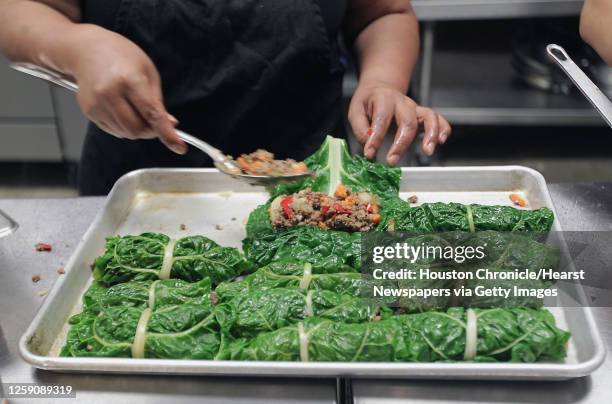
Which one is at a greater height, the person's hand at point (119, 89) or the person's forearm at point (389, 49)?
the person's forearm at point (389, 49)

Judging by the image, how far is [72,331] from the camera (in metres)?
2.05

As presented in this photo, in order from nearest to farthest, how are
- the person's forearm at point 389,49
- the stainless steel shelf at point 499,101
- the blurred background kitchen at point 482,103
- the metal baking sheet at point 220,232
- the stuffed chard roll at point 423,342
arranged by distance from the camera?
the metal baking sheet at point 220,232 < the stuffed chard roll at point 423,342 < the person's forearm at point 389,49 < the blurred background kitchen at point 482,103 < the stainless steel shelf at point 499,101

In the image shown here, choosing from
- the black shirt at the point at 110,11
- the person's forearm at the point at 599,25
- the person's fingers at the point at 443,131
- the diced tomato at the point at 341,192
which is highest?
the black shirt at the point at 110,11

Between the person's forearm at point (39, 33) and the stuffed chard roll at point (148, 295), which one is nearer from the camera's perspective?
the stuffed chard roll at point (148, 295)

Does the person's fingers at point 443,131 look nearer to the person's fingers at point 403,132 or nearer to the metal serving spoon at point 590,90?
the person's fingers at point 403,132

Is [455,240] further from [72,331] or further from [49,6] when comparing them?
[49,6]

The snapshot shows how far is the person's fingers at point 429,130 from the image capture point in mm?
2514

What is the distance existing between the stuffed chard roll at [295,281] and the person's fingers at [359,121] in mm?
640

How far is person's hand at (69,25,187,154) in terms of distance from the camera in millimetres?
2227

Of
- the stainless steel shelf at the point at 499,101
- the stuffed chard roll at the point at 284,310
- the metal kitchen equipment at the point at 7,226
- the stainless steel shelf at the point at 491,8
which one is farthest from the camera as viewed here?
the stainless steel shelf at the point at 499,101

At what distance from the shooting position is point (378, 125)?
101 inches

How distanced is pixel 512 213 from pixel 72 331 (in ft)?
5.40

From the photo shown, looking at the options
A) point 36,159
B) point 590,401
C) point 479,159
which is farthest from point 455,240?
point 36,159

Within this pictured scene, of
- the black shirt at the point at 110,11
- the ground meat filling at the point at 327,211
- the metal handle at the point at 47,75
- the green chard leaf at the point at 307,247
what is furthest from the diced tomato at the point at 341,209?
the metal handle at the point at 47,75
